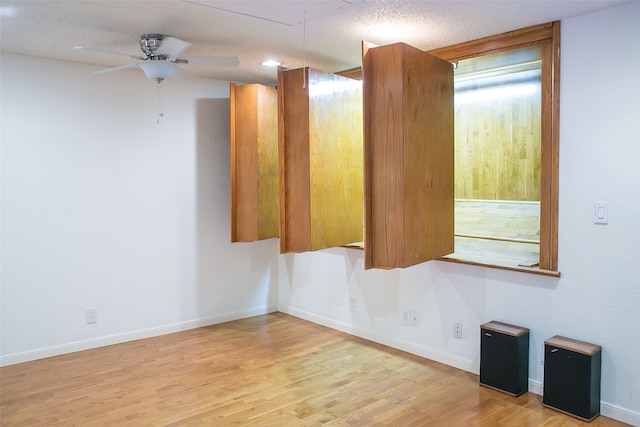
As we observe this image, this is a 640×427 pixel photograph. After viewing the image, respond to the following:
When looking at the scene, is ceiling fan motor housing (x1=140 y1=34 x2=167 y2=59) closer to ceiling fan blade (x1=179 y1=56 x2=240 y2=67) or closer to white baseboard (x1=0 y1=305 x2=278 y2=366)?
ceiling fan blade (x1=179 y1=56 x2=240 y2=67)

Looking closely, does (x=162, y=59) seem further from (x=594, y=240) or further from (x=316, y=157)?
(x=594, y=240)

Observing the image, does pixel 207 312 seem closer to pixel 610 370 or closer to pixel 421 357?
pixel 421 357

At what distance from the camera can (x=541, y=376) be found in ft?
10.5

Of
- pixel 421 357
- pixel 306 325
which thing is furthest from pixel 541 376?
pixel 306 325

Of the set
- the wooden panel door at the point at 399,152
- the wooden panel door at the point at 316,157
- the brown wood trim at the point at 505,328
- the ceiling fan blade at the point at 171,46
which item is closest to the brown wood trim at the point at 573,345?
the brown wood trim at the point at 505,328

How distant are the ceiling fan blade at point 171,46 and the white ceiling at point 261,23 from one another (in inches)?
5.0

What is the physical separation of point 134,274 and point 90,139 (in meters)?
1.24

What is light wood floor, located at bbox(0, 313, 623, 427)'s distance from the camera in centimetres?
293

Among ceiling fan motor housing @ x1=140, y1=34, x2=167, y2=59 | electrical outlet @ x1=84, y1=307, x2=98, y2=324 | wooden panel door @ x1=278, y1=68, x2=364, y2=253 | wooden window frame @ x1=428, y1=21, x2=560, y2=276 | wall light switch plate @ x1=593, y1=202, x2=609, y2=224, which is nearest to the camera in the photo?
wall light switch plate @ x1=593, y1=202, x2=609, y2=224

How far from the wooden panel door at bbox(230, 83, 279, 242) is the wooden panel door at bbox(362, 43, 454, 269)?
1.75m

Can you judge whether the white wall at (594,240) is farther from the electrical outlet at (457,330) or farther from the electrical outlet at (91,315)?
the electrical outlet at (91,315)

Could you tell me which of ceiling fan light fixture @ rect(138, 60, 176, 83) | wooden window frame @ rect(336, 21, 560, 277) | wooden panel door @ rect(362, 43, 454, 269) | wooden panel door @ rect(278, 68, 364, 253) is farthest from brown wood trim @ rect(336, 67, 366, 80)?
ceiling fan light fixture @ rect(138, 60, 176, 83)

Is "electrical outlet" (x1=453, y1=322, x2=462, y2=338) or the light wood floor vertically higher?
"electrical outlet" (x1=453, y1=322, x2=462, y2=338)

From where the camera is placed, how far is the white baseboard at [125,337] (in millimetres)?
3896
